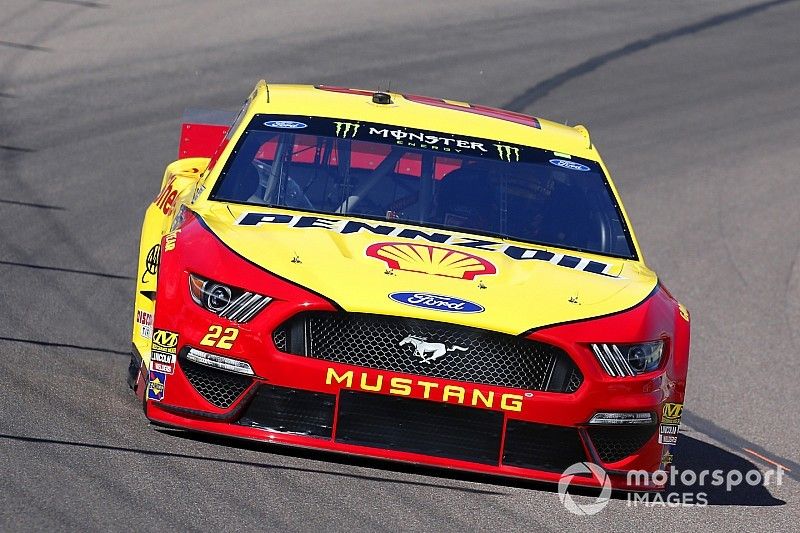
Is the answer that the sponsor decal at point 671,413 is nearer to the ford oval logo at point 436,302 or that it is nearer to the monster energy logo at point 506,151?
the ford oval logo at point 436,302

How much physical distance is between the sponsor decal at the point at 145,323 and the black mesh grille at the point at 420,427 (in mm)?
1259

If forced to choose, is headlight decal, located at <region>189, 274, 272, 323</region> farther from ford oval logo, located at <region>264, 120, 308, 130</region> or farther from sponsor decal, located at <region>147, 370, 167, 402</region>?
ford oval logo, located at <region>264, 120, 308, 130</region>

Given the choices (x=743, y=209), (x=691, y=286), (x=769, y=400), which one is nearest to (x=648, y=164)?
(x=743, y=209)

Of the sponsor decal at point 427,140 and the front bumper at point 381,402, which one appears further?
the sponsor decal at point 427,140

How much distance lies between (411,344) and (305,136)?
1820 millimetres

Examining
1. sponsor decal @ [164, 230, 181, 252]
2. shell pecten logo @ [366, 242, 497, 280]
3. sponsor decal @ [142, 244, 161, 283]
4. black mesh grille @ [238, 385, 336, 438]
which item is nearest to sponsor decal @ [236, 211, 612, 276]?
shell pecten logo @ [366, 242, 497, 280]

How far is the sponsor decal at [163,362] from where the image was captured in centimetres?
585

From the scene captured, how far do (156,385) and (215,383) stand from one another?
10.9 inches

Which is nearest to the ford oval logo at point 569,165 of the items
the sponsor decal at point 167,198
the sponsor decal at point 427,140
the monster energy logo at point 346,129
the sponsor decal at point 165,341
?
the sponsor decal at point 427,140

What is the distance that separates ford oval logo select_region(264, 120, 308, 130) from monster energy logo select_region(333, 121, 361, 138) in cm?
16

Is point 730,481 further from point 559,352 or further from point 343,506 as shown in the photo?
point 343,506

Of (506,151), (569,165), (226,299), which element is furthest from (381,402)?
(569,165)

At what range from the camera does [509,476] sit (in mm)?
5719

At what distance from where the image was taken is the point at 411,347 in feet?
18.5
